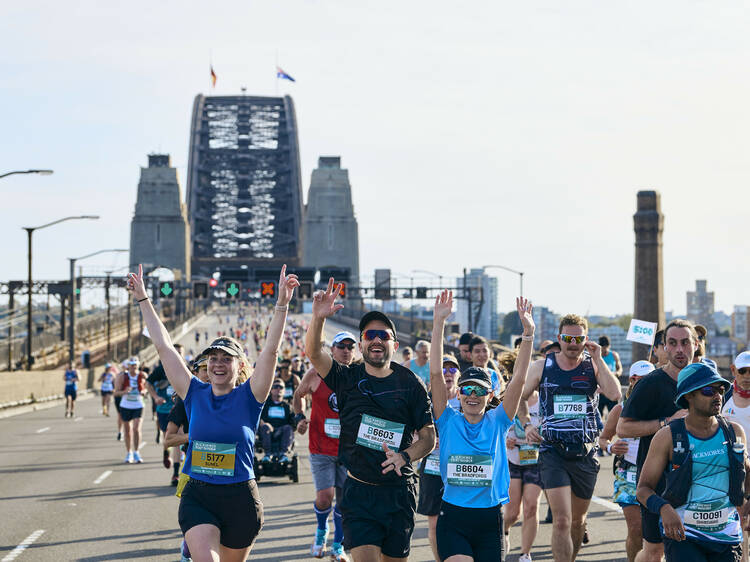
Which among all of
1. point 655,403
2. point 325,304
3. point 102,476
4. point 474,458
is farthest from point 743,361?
point 102,476

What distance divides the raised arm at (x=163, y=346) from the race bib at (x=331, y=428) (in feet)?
11.4

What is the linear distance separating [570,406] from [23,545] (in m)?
5.41

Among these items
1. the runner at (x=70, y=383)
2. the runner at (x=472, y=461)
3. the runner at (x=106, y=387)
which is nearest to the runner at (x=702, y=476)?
the runner at (x=472, y=461)

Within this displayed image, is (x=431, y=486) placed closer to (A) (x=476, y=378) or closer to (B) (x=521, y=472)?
(B) (x=521, y=472)

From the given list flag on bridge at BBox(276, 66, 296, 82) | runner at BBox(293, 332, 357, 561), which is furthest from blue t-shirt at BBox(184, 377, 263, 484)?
flag on bridge at BBox(276, 66, 296, 82)

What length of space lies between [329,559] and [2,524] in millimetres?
4114

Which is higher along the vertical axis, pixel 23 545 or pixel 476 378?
pixel 476 378

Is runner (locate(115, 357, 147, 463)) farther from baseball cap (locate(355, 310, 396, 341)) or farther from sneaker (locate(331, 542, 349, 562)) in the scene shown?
baseball cap (locate(355, 310, 396, 341))

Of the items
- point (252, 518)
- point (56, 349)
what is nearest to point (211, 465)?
point (252, 518)

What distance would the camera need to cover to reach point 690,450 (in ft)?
19.5

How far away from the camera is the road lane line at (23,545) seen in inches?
406

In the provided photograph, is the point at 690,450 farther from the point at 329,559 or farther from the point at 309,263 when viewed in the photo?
the point at 309,263

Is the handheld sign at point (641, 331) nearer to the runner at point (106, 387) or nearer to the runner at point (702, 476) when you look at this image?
the runner at point (702, 476)

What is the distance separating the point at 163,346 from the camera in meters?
6.97
